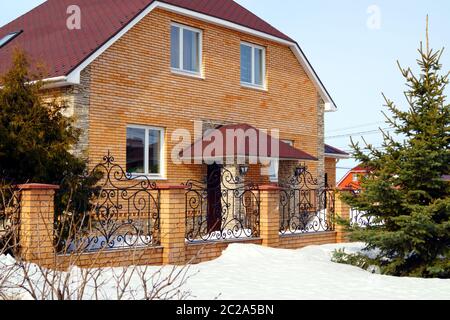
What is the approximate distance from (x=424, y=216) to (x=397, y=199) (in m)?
0.69

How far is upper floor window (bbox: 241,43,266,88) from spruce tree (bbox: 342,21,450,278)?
7.80 meters

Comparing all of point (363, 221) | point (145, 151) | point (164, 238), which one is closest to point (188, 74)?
point (145, 151)

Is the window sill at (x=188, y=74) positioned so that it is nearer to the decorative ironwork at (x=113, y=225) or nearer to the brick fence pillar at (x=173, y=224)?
the decorative ironwork at (x=113, y=225)

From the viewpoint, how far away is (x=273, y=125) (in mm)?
17750

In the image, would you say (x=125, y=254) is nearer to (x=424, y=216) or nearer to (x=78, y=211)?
(x=78, y=211)

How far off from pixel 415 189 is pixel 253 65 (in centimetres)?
875

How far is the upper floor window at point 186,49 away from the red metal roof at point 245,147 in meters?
1.77

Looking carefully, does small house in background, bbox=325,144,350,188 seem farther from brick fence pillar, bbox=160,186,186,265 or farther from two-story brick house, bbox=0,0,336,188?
brick fence pillar, bbox=160,186,186,265

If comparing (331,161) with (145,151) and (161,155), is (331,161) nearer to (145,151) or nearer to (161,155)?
(161,155)

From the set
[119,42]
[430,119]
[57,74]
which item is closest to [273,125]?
[119,42]

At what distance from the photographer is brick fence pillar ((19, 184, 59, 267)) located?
313 inches

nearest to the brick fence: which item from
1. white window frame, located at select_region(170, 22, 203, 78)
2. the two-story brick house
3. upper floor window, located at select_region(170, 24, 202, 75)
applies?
the two-story brick house

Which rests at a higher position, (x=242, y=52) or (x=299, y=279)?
(x=242, y=52)

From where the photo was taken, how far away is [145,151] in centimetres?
1451
